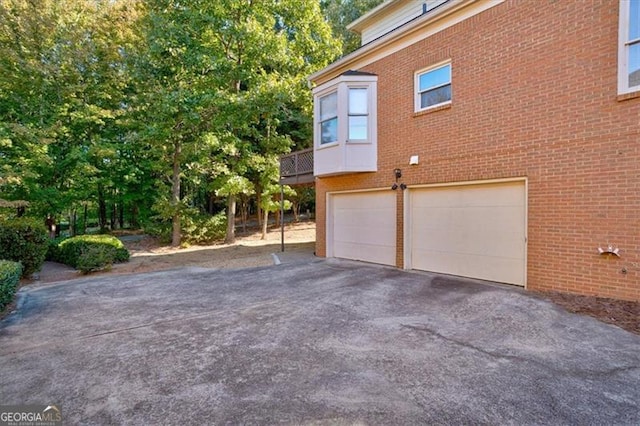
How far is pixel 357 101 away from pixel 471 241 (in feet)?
16.0

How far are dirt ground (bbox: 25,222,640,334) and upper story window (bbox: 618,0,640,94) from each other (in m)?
3.39

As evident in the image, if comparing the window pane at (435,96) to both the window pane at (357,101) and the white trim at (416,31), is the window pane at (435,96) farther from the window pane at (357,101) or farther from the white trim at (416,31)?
the window pane at (357,101)

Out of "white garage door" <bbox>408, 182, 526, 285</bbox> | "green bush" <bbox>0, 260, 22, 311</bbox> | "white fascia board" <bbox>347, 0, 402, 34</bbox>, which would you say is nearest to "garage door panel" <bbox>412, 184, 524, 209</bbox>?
"white garage door" <bbox>408, 182, 526, 285</bbox>

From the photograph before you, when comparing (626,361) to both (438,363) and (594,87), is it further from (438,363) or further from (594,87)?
(594,87)

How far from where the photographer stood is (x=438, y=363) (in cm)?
357

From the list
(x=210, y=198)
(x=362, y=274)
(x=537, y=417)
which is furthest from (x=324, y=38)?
(x=537, y=417)

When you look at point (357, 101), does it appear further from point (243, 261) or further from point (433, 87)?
point (243, 261)

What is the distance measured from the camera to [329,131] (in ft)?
33.3

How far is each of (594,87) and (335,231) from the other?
7271 mm

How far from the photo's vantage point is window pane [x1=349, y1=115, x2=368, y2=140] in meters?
9.49

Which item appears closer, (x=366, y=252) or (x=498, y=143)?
(x=498, y=143)

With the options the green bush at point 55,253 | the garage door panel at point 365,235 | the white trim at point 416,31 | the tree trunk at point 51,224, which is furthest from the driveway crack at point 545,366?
the tree trunk at point 51,224

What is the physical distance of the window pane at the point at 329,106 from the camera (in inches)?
390

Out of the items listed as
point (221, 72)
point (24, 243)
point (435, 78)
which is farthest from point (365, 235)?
point (221, 72)
